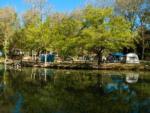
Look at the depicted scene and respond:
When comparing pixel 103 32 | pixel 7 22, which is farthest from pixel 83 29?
pixel 7 22

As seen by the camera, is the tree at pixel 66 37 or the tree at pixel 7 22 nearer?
the tree at pixel 66 37

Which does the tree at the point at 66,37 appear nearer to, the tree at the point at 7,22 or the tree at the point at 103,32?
the tree at the point at 103,32

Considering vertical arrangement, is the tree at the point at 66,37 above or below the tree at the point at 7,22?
below

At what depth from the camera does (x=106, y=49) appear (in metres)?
79.0

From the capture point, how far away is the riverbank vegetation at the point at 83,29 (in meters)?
77.2

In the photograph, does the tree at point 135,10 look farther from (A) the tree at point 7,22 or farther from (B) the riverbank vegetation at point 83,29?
(A) the tree at point 7,22

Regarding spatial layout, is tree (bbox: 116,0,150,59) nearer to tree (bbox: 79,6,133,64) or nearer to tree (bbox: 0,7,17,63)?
tree (bbox: 79,6,133,64)

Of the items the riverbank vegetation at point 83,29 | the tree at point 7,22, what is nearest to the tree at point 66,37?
the riverbank vegetation at point 83,29

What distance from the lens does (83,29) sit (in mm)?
80625

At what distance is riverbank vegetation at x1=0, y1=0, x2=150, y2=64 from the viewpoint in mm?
77250

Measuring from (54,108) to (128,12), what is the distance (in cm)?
7159

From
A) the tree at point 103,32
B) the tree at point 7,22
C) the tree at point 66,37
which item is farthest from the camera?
the tree at point 7,22

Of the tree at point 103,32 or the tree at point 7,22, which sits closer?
the tree at point 103,32

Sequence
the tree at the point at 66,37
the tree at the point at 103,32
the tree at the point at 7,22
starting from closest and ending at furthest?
the tree at the point at 103,32 → the tree at the point at 66,37 → the tree at the point at 7,22
